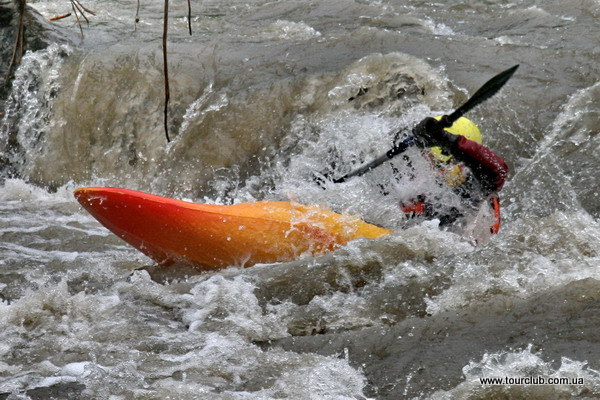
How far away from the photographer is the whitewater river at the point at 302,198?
3021 mm

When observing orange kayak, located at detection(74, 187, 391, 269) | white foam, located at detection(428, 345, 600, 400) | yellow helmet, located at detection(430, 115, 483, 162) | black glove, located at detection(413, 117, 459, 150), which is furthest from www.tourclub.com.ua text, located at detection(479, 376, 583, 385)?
yellow helmet, located at detection(430, 115, 483, 162)

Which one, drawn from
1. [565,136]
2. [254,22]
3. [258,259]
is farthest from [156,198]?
[254,22]

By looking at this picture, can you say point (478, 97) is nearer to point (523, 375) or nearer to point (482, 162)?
point (482, 162)

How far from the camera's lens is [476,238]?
429 cm

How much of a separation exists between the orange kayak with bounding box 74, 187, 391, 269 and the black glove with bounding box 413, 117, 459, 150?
526mm

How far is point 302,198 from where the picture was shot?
4590 mm

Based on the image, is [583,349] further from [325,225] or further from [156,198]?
[156,198]

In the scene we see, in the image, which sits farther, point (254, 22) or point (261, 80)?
point (254, 22)

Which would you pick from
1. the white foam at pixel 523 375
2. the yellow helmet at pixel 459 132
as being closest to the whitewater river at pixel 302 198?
the white foam at pixel 523 375

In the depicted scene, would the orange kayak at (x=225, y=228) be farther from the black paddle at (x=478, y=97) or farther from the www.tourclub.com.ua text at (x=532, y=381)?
the www.tourclub.com.ua text at (x=532, y=381)

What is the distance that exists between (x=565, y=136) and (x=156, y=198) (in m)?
2.91

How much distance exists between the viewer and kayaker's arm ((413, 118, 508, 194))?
13.5 ft

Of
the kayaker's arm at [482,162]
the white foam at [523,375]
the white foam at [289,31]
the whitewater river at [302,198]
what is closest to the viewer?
the white foam at [523,375]

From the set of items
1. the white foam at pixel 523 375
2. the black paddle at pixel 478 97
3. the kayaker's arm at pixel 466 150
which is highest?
the black paddle at pixel 478 97
